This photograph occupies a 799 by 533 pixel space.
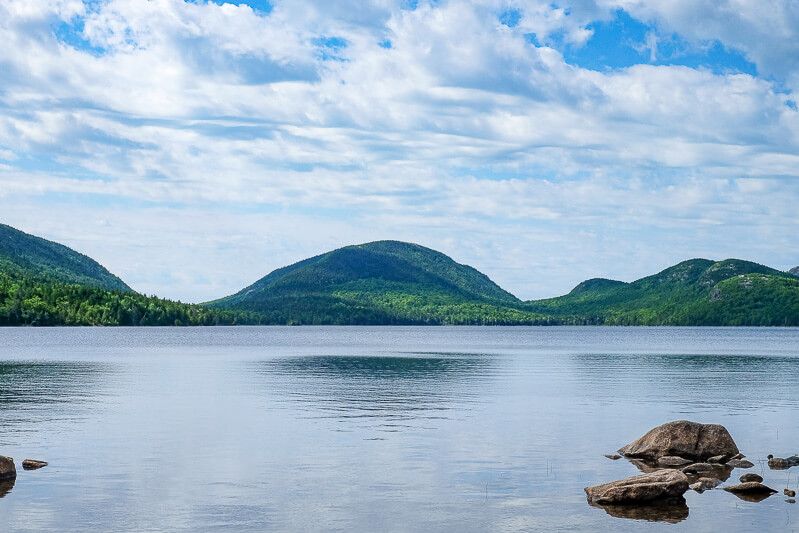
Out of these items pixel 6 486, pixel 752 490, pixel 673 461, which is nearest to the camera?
pixel 6 486

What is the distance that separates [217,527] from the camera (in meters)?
37.2

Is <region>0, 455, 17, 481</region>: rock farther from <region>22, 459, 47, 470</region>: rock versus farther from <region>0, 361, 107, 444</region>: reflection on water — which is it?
<region>0, 361, 107, 444</region>: reflection on water

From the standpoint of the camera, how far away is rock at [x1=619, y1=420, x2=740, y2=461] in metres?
54.2

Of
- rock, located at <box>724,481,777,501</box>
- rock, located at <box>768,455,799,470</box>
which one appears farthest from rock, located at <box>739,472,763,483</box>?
rock, located at <box>768,455,799,470</box>

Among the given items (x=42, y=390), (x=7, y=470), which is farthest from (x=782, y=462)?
(x=42, y=390)

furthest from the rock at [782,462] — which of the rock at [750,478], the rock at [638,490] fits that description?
the rock at [638,490]

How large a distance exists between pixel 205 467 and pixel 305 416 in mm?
24288

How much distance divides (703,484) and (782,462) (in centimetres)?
886

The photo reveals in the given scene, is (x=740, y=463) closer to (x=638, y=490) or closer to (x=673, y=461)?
(x=673, y=461)

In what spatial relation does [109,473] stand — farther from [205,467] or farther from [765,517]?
[765,517]

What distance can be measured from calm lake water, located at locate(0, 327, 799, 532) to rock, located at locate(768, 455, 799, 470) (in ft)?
2.19

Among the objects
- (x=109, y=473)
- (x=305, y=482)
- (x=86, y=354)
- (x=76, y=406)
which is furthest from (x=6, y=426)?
(x=86, y=354)

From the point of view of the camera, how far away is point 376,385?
10938cm

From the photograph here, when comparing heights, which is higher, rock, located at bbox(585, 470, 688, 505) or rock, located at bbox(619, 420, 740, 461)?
rock, located at bbox(619, 420, 740, 461)
